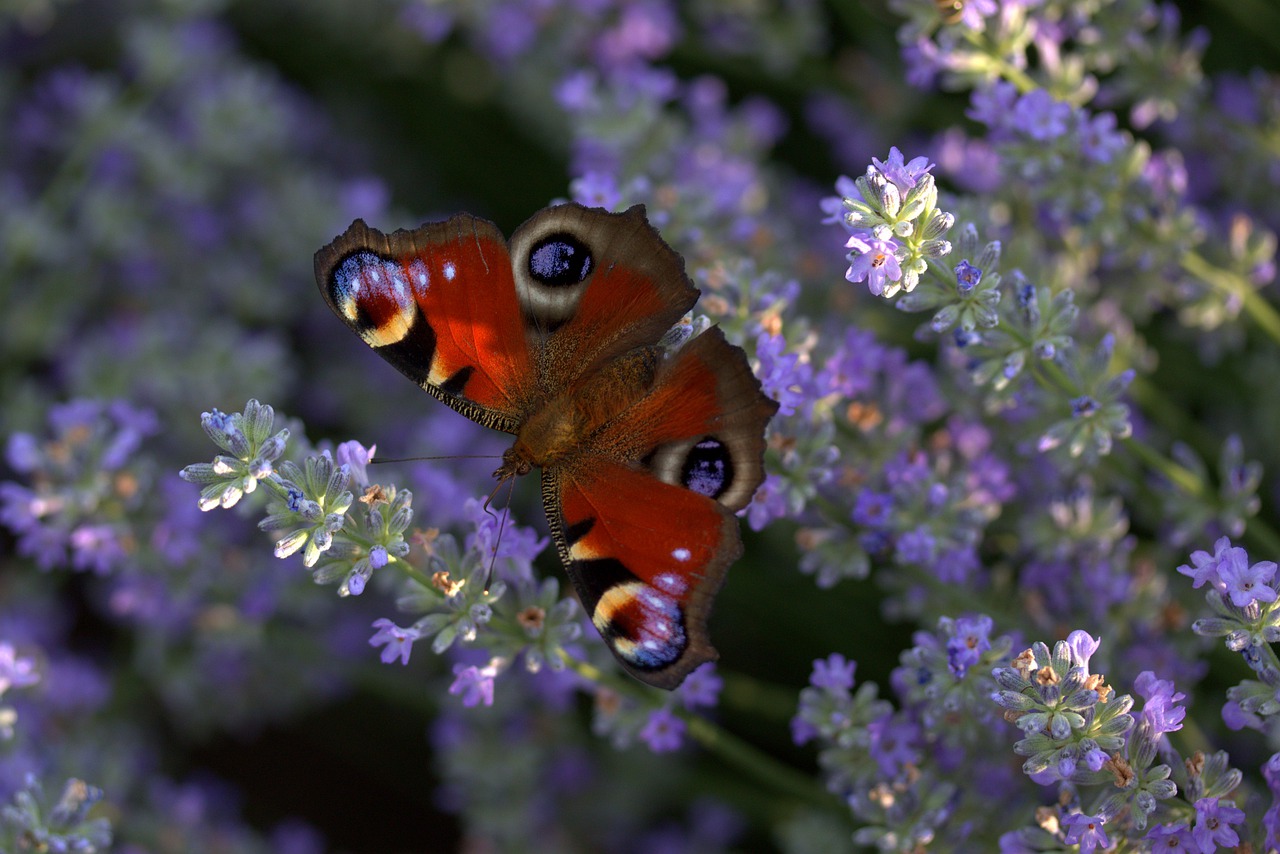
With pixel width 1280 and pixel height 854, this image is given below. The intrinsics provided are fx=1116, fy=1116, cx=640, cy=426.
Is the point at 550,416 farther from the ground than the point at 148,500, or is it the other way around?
the point at 550,416

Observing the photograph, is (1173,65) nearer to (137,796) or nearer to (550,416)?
(550,416)

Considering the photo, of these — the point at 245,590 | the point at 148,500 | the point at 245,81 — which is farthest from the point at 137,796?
the point at 245,81

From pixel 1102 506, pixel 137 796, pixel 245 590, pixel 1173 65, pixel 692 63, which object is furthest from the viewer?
pixel 692 63

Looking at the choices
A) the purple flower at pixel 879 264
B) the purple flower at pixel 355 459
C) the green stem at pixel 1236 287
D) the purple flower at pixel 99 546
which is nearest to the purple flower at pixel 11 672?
the purple flower at pixel 99 546

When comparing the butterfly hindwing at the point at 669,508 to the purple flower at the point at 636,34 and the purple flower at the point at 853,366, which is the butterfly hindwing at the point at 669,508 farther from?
the purple flower at the point at 636,34

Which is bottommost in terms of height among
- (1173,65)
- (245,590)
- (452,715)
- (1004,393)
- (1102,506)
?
(452,715)

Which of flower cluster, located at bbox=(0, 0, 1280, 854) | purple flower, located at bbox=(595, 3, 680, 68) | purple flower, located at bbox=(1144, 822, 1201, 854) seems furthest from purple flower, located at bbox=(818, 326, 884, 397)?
purple flower, located at bbox=(595, 3, 680, 68)

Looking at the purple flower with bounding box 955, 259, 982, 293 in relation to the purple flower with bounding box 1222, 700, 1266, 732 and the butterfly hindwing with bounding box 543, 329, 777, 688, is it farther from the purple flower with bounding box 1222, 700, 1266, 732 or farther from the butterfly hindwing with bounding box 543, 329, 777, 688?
the purple flower with bounding box 1222, 700, 1266, 732
